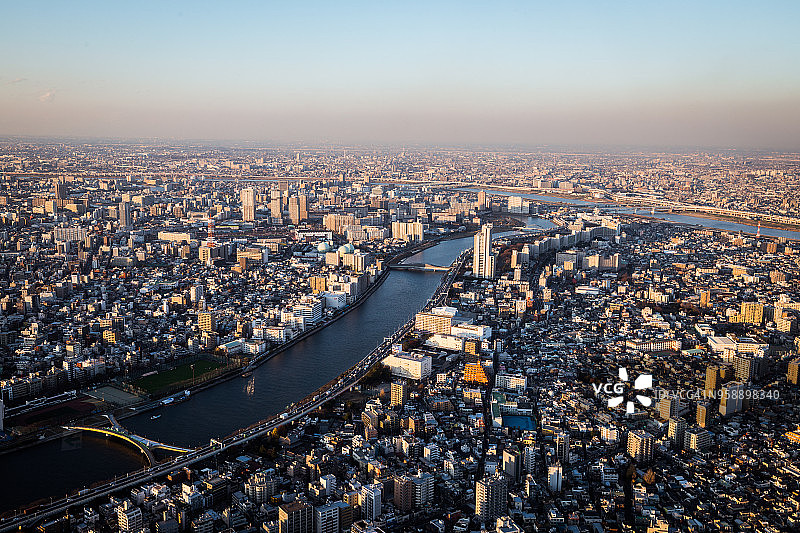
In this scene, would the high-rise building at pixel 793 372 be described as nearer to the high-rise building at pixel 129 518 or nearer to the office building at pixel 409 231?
the high-rise building at pixel 129 518

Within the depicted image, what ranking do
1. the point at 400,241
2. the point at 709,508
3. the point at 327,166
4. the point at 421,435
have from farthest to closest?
the point at 327,166, the point at 400,241, the point at 421,435, the point at 709,508

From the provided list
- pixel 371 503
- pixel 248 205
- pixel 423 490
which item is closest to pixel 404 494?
pixel 423 490

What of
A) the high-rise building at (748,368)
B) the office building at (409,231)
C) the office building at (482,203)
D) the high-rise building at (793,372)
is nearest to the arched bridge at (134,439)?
the high-rise building at (748,368)

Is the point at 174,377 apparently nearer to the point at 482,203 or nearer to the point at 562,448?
the point at 562,448

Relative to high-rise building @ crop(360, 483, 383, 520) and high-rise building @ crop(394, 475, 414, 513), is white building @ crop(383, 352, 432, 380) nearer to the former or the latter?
high-rise building @ crop(394, 475, 414, 513)

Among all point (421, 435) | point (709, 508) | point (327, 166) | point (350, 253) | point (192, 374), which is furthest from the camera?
point (327, 166)

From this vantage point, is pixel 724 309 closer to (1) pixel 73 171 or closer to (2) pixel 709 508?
(2) pixel 709 508

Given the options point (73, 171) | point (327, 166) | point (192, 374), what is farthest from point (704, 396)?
point (327, 166)
